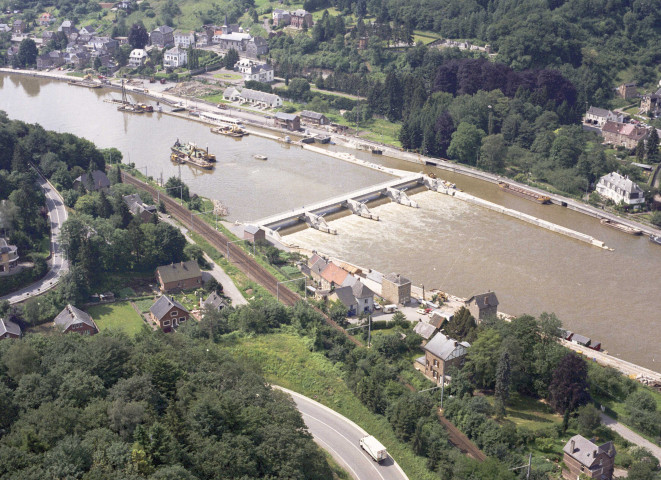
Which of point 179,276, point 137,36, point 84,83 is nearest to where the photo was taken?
point 179,276

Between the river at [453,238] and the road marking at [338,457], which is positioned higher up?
the road marking at [338,457]

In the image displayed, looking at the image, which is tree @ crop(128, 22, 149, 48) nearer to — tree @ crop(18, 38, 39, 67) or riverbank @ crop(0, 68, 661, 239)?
riverbank @ crop(0, 68, 661, 239)

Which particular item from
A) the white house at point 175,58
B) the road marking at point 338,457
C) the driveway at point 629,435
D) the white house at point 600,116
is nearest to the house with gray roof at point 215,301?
the road marking at point 338,457

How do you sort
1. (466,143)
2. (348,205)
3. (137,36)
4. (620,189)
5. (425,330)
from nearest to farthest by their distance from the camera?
(425,330) → (348,205) → (620,189) → (466,143) → (137,36)

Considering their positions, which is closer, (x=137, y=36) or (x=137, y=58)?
(x=137, y=58)

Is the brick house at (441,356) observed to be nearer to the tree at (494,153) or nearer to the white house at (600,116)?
the tree at (494,153)

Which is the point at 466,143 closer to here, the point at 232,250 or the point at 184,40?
the point at 232,250

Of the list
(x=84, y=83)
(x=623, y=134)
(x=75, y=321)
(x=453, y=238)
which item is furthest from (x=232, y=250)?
(x=84, y=83)
